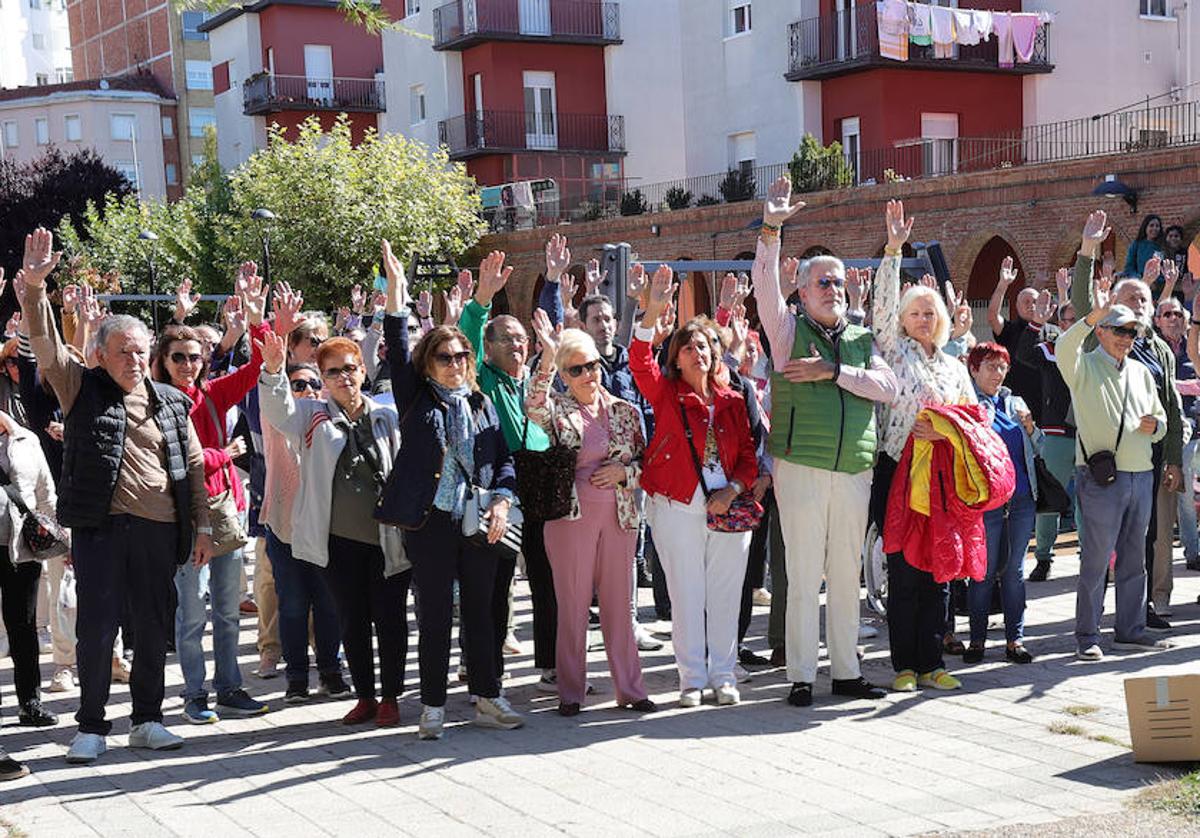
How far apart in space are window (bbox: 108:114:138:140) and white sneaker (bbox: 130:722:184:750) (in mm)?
71294

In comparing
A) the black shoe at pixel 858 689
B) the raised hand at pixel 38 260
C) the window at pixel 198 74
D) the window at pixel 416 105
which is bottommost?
the black shoe at pixel 858 689

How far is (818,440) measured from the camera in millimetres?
7543

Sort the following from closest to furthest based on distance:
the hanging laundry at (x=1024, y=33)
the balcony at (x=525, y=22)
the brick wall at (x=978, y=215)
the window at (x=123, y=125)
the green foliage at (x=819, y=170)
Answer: the brick wall at (x=978, y=215) → the green foliage at (x=819, y=170) → the hanging laundry at (x=1024, y=33) → the balcony at (x=525, y=22) → the window at (x=123, y=125)

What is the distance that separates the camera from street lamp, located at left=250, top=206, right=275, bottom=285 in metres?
33.3

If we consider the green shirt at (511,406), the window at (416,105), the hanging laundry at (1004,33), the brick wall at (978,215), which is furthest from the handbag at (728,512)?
the window at (416,105)

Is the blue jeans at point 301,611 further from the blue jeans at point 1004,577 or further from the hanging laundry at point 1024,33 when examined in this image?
the hanging laundry at point 1024,33

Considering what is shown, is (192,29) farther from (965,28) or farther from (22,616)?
(22,616)

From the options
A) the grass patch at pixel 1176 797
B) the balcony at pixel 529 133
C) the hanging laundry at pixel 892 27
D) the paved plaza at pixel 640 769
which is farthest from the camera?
the balcony at pixel 529 133

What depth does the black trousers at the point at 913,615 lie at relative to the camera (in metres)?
7.96

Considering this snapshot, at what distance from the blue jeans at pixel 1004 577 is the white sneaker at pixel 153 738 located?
455 cm

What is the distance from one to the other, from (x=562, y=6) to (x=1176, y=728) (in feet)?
137

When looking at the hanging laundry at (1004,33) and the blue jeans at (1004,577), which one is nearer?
the blue jeans at (1004,577)

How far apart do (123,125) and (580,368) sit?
71600 mm

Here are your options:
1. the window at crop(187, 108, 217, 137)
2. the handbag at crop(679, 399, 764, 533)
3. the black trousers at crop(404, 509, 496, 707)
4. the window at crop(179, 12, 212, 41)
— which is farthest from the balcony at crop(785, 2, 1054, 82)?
the window at crop(187, 108, 217, 137)
